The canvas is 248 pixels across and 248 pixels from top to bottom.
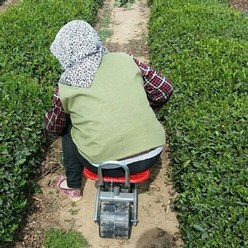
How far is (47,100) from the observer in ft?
17.1

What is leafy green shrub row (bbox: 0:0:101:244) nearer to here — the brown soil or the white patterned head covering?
the brown soil

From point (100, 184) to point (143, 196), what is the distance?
122cm

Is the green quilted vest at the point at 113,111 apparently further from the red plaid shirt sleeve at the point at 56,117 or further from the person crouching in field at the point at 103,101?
the red plaid shirt sleeve at the point at 56,117

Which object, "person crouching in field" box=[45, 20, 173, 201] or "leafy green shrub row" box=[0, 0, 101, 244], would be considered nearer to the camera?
"person crouching in field" box=[45, 20, 173, 201]

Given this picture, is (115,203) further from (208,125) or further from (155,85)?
(208,125)

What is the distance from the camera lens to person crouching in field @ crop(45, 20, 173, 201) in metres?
3.03

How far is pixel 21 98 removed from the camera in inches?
192

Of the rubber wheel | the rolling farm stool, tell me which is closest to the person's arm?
the rolling farm stool

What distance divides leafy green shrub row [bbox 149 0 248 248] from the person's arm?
68 centimetres

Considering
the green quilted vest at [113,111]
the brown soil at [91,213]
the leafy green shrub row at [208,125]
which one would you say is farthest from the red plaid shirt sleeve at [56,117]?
the leafy green shrub row at [208,125]

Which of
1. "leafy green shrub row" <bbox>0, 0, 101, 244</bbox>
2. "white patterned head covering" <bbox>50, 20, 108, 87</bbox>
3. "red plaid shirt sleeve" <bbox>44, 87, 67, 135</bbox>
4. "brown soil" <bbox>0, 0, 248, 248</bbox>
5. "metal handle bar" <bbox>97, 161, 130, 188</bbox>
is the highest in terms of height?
"white patterned head covering" <bbox>50, 20, 108, 87</bbox>

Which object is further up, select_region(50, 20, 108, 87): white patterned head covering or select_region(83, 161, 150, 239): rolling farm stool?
select_region(50, 20, 108, 87): white patterned head covering

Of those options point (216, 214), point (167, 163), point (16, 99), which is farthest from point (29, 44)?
point (216, 214)

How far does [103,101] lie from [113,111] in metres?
0.10
